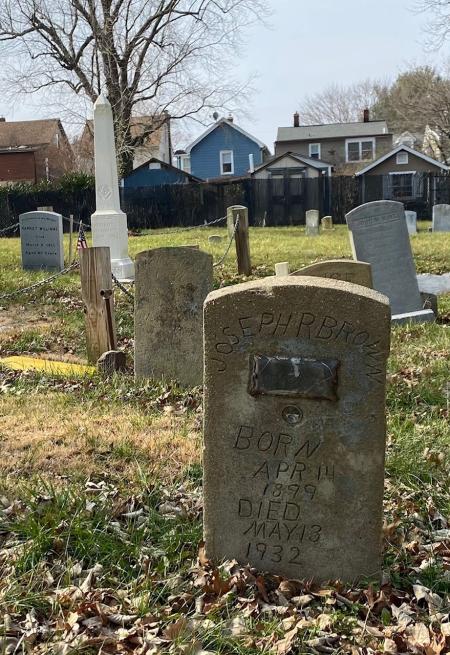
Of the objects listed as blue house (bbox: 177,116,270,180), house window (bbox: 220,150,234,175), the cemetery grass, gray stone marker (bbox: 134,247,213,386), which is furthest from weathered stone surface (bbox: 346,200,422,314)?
house window (bbox: 220,150,234,175)

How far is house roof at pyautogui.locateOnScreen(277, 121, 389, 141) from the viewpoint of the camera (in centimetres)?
4997

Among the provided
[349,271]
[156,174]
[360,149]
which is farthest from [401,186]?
[349,271]

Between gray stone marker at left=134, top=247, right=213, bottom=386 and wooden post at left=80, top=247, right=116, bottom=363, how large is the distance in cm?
59

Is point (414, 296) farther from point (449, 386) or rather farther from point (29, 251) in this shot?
point (29, 251)

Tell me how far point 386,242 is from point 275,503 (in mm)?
6817

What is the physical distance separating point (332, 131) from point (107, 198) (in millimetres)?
39493

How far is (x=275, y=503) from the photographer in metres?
3.31

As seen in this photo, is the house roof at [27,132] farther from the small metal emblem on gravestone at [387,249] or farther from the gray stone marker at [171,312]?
the gray stone marker at [171,312]

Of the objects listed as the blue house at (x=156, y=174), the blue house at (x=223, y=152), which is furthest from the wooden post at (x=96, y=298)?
the blue house at (x=223, y=152)

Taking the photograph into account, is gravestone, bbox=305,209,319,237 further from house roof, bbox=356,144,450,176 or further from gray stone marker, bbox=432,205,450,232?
house roof, bbox=356,144,450,176

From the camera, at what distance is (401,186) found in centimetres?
3828

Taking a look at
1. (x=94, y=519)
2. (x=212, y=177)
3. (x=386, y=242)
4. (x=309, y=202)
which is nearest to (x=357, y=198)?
(x=309, y=202)

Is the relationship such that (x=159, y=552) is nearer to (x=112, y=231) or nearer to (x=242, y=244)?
(x=242, y=244)

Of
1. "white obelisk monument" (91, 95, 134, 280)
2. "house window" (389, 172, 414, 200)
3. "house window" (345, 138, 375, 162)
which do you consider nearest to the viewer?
"white obelisk monument" (91, 95, 134, 280)
